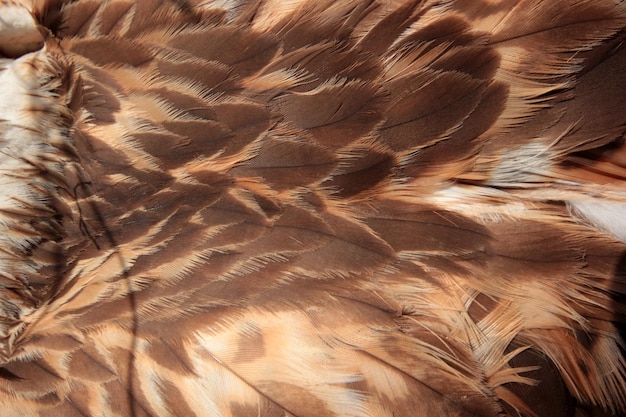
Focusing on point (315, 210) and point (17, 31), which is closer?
point (315, 210)

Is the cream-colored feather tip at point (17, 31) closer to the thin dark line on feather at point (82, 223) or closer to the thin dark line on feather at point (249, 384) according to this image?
the thin dark line on feather at point (82, 223)

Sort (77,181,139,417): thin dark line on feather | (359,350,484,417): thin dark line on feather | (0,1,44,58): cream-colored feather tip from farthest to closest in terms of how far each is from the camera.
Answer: (0,1,44,58): cream-colored feather tip → (77,181,139,417): thin dark line on feather → (359,350,484,417): thin dark line on feather

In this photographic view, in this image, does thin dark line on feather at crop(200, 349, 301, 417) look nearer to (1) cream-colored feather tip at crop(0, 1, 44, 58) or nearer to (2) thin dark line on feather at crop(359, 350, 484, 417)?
A: (2) thin dark line on feather at crop(359, 350, 484, 417)

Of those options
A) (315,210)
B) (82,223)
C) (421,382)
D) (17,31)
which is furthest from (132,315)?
(17,31)

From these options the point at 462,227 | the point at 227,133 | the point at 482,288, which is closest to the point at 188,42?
the point at 227,133

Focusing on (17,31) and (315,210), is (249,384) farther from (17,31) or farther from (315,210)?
(17,31)

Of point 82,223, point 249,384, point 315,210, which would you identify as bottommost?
point 249,384

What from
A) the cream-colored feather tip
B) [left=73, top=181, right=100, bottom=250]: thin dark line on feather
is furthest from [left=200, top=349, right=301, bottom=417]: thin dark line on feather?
the cream-colored feather tip
